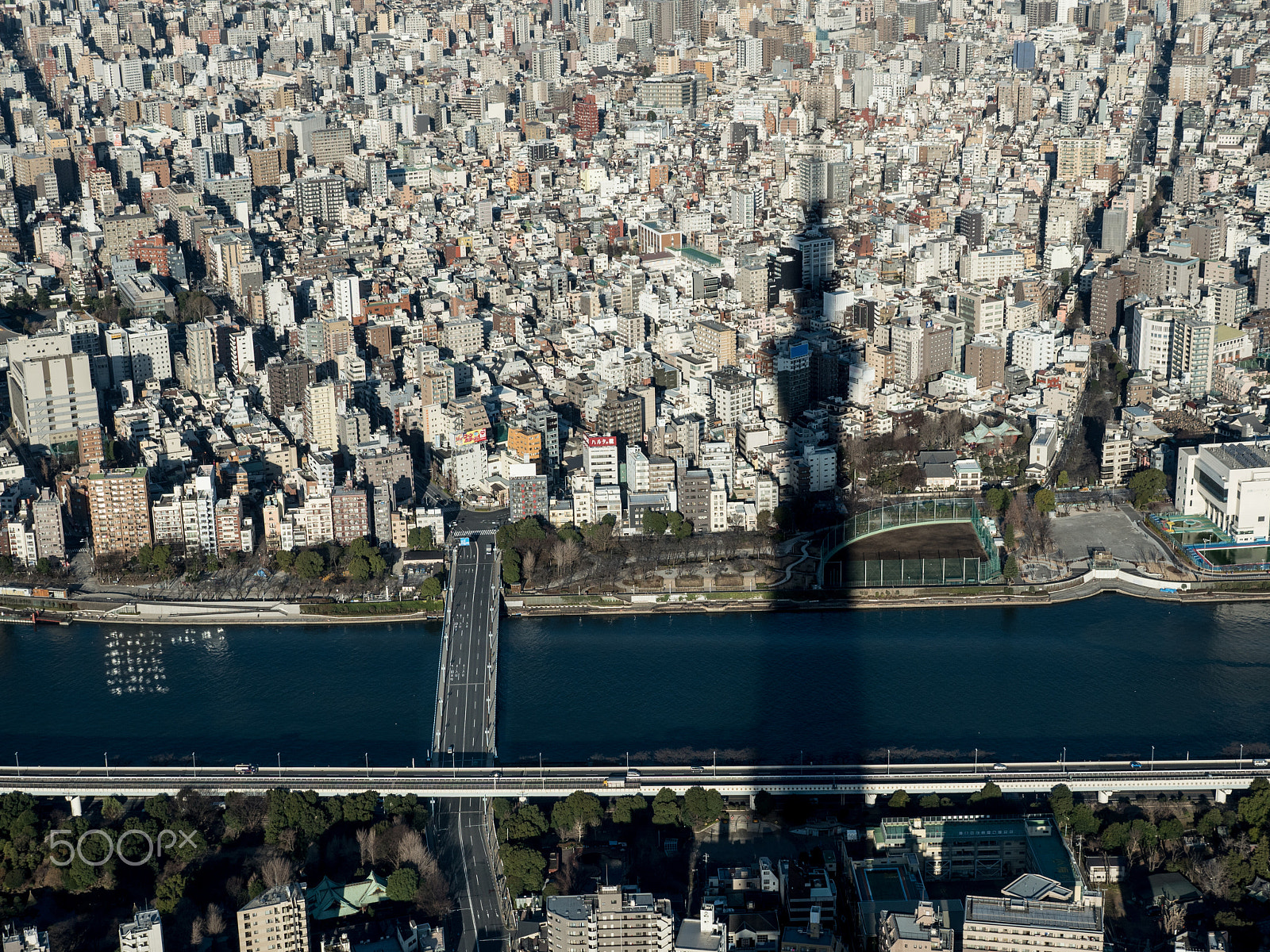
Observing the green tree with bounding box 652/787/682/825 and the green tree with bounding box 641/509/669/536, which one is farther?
the green tree with bounding box 641/509/669/536

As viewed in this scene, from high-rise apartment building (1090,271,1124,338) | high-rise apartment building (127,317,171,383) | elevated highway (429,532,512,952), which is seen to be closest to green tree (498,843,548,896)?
elevated highway (429,532,512,952)

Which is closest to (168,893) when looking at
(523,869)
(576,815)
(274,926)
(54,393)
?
(274,926)

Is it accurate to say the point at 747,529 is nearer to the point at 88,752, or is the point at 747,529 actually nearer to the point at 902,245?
the point at 88,752

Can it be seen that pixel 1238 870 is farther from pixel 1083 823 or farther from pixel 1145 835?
pixel 1083 823

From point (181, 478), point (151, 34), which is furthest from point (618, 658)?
point (151, 34)

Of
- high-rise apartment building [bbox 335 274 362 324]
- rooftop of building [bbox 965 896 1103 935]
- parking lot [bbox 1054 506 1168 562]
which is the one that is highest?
→ high-rise apartment building [bbox 335 274 362 324]

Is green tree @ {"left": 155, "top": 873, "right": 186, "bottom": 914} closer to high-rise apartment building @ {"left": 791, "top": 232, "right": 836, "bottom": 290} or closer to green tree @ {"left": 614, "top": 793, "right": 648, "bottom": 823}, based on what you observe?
green tree @ {"left": 614, "top": 793, "right": 648, "bottom": 823}
